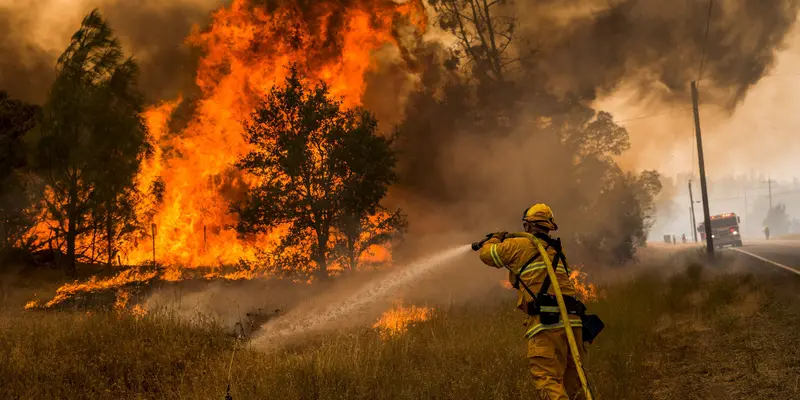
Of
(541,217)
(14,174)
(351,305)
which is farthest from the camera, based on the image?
(14,174)

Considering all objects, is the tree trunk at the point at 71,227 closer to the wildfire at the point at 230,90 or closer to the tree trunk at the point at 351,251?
the wildfire at the point at 230,90

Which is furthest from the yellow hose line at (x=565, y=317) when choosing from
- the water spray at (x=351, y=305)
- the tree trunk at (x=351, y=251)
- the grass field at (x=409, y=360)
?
the tree trunk at (x=351, y=251)

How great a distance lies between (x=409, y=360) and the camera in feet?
25.5

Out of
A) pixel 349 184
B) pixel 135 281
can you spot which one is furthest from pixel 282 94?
pixel 135 281

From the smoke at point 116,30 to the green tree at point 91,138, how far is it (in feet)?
21.1

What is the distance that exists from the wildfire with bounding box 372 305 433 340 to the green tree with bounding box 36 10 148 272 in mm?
10339

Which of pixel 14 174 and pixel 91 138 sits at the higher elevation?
pixel 91 138

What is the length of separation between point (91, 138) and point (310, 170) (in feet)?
23.9

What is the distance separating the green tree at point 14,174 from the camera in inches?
651

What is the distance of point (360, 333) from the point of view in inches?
418

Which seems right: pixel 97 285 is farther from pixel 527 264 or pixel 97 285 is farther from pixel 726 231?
pixel 726 231

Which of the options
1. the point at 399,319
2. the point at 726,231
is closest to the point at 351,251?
the point at 399,319

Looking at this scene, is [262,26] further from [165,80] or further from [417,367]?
[417,367]

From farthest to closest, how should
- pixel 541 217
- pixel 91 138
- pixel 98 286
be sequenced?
pixel 91 138
pixel 98 286
pixel 541 217
